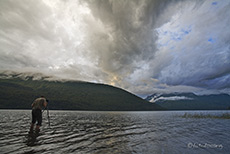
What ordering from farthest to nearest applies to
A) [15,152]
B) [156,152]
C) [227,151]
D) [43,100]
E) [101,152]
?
[43,100], [227,151], [156,152], [101,152], [15,152]

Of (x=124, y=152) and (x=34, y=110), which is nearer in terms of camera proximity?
(x=124, y=152)

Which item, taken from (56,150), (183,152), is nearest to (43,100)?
(56,150)

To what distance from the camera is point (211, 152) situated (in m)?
12.0

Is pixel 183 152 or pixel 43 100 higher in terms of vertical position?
pixel 43 100

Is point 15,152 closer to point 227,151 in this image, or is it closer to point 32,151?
point 32,151

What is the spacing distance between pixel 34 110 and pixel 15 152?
819 cm

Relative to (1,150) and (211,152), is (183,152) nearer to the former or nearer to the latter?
(211,152)

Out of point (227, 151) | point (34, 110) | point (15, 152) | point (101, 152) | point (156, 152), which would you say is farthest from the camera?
point (34, 110)

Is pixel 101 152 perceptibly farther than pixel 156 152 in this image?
No

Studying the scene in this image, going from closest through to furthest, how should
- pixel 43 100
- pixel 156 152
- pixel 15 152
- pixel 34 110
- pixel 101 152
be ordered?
pixel 15 152
pixel 101 152
pixel 156 152
pixel 34 110
pixel 43 100

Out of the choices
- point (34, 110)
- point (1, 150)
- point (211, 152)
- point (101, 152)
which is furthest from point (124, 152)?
point (34, 110)

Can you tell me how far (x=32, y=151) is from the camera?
10250 mm

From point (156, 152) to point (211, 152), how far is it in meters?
5.71

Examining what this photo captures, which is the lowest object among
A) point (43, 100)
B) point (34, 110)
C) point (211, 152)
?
point (211, 152)
